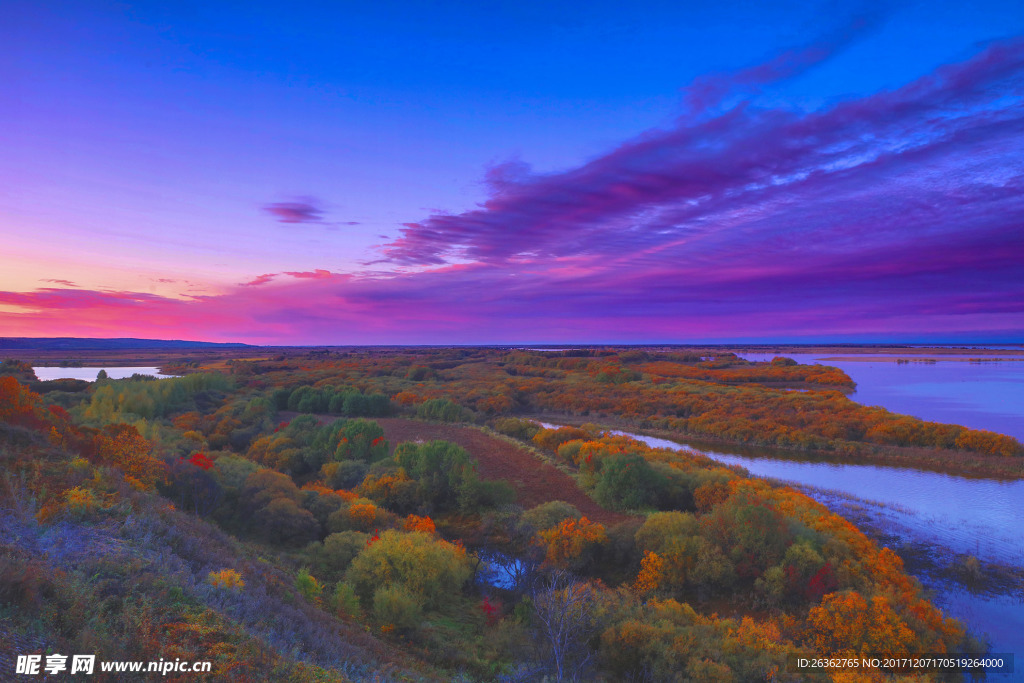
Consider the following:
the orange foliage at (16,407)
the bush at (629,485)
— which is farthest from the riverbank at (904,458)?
the orange foliage at (16,407)

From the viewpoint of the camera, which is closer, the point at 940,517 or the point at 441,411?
the point at 940,517

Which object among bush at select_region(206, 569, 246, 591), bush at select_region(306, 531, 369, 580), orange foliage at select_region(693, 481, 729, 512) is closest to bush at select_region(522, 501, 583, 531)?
orange foliage at select_region(693, 481, 729, 512)

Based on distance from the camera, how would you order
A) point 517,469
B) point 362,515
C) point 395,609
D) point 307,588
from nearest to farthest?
1. point 307,588
2. point 395,609
3. point 362,515
4. point 517,469

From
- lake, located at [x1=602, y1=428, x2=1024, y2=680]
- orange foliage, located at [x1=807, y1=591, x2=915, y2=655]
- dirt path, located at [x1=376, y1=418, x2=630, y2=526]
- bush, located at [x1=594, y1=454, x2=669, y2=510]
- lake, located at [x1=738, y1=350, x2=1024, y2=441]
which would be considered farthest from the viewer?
lake, located at [x1=738, y1=350, x2=1024, y2=441]

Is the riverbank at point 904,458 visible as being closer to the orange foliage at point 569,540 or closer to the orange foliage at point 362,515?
the orange foliage at point 569,540

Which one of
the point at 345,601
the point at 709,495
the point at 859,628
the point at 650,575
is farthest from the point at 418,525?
the point at 859,628

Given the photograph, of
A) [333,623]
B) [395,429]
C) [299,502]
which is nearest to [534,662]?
[333,623]

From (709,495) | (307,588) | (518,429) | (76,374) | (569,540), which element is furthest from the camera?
(76,374)

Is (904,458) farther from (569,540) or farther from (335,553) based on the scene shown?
(335,553)

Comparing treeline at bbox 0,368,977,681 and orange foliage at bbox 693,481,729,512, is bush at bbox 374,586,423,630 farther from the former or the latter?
orange foliage at bbox 693,481,729,512
